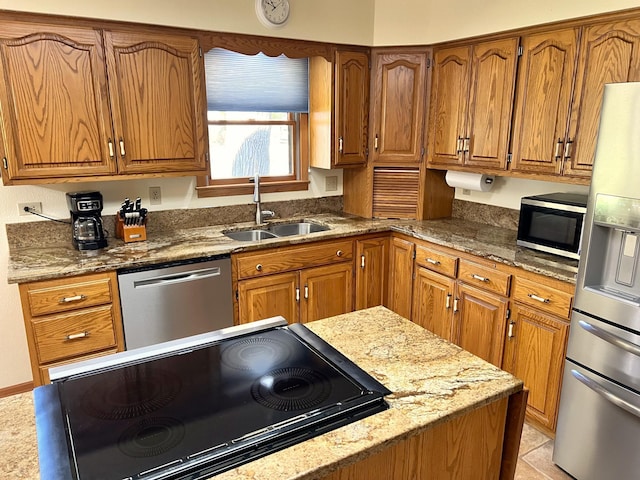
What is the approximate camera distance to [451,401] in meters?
1.20

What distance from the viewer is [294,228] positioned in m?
3.70

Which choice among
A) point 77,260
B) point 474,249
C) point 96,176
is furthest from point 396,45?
point 77,260

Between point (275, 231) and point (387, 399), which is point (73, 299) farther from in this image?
point (387, 399)

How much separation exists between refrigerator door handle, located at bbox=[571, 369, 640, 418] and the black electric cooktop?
1414 mm

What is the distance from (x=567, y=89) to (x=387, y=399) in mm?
2218

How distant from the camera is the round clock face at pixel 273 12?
9.82 ft

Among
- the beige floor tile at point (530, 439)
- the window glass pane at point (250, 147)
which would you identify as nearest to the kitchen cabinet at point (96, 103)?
the window glass pane at point (250, 147)

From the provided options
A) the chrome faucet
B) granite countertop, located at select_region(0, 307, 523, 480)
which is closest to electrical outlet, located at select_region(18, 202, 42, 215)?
the chrome faucet

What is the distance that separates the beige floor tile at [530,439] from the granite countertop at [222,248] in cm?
96

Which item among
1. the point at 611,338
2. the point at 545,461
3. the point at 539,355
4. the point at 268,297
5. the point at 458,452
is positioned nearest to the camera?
the point at 458,452

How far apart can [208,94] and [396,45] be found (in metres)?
1.43

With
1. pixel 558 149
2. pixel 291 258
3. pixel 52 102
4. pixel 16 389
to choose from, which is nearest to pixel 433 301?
pixel 291 258

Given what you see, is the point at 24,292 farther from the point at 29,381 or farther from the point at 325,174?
the point at 325,174

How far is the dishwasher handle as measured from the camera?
8.59ft
